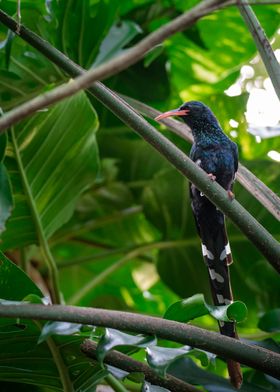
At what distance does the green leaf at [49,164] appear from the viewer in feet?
7.88

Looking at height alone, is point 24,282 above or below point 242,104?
below

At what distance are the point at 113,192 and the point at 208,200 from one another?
993 millimetres

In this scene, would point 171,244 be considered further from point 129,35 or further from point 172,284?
point 129,35

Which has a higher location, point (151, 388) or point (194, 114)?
point (194, 114)

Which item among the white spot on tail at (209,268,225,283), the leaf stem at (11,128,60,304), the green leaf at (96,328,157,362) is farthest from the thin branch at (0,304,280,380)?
the leaf stem at (11,128,60,304)

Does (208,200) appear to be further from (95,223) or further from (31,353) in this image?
(95,223)

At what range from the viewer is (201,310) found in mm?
1612

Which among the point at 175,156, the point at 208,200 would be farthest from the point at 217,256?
the point at 175,156

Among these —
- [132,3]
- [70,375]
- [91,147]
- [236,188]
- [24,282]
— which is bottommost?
[70,375]

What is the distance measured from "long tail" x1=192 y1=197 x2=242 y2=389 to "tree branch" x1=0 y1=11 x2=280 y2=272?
355 millimetres

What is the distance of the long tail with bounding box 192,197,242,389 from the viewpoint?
6.09ft

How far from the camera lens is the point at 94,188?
3164mm

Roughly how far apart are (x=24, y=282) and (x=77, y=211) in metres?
1.45

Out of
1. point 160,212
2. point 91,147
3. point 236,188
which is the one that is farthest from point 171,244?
point 91,147
